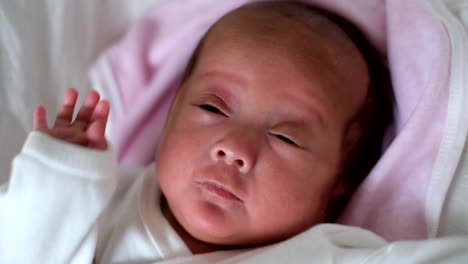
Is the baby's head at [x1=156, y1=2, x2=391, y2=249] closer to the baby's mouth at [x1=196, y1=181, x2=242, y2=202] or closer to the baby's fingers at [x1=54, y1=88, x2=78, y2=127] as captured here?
the baby's mouth at [x1=196, y1=181, x2=242, y2=202]

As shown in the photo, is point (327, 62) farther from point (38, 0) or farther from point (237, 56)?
point (38, 0)

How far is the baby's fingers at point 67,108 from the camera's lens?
0.98 metres

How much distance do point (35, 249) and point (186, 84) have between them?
0.41m

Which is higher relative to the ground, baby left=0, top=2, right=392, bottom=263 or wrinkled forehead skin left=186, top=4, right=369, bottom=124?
wrinkled forehead skin left=186, top=4, right=369, bottom=124

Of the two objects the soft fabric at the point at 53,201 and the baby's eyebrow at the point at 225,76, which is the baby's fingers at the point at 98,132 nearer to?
the soft fabric at the point at 53,201

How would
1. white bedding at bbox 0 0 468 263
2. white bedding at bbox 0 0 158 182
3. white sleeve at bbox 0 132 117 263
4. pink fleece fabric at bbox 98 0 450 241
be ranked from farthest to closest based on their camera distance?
white bedding at bbox 0 0 158 182
pink fleece fabric at bbox 98 0 450 241
white bedding at bbox 0 0 468 263
white sleeve at bbox 0 132 117 263

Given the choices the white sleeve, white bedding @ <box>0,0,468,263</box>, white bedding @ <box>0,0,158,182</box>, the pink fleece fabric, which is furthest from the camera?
white bedding @ <box>0,0,158,182</box>

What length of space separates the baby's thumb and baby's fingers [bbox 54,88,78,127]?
0.20 ft

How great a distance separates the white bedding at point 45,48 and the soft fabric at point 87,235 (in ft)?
0.94

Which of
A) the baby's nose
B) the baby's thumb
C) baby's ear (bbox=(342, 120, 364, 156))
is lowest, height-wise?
baby's ear (bbox=(342, 120, 364, 156))

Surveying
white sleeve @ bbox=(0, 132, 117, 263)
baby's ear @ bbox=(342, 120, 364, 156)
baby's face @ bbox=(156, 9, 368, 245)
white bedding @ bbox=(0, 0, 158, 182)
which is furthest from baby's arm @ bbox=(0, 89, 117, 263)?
baby's ear @ bbox=(342, 120, 364, 156)

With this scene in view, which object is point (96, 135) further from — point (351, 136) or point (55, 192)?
point (351, 136)

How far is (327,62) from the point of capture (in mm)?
1117

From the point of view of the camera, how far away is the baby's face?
101 centimetres
